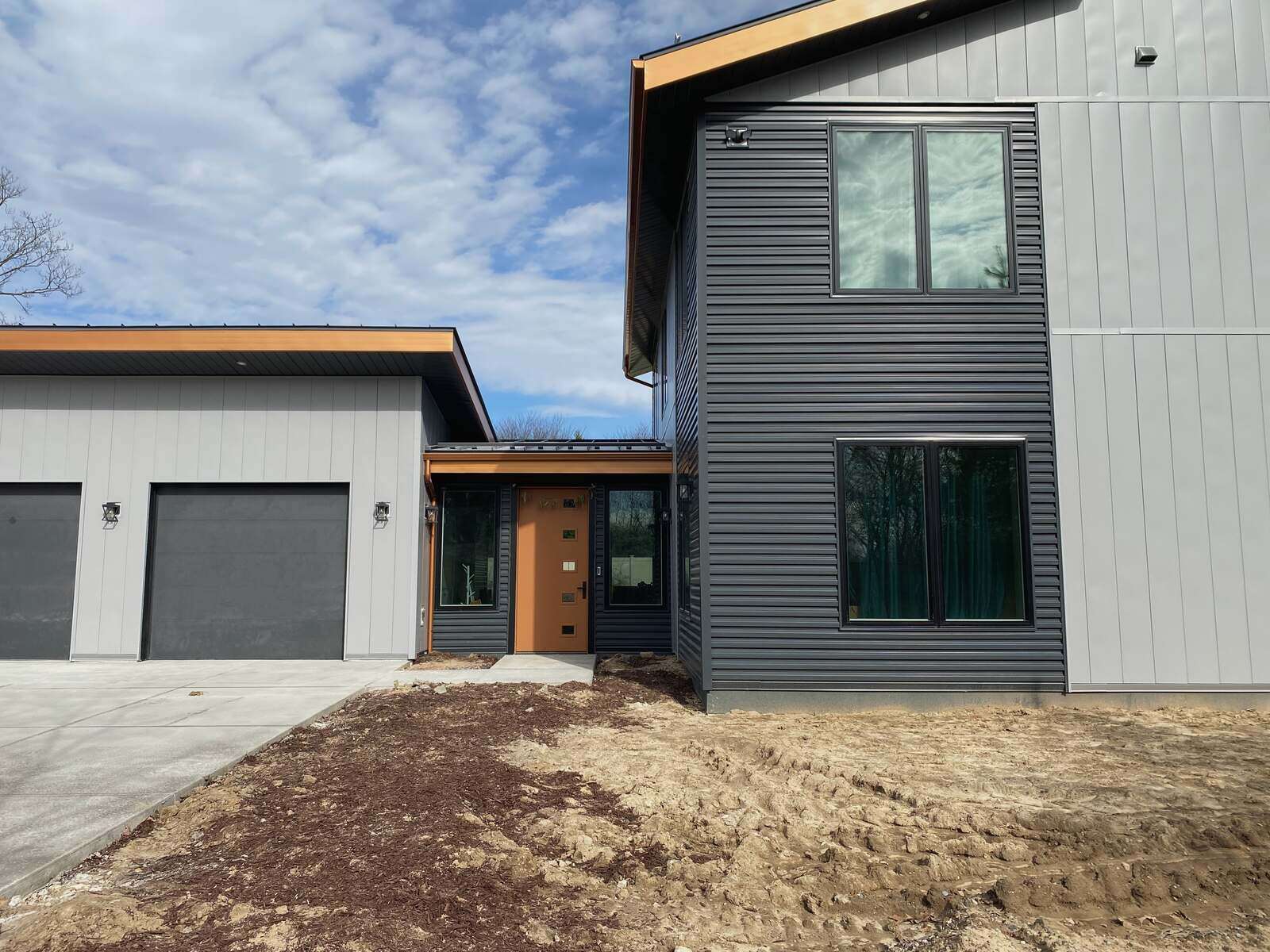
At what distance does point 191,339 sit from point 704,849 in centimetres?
822

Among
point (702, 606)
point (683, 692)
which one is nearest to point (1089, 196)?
point (702, 606)

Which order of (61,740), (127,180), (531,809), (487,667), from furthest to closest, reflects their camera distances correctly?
(127,180) → (487,667) → (61,740) → (531,809)

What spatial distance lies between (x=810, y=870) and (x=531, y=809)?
1.44 metres

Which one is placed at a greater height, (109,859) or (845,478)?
(845,478)

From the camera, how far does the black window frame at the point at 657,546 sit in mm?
10250

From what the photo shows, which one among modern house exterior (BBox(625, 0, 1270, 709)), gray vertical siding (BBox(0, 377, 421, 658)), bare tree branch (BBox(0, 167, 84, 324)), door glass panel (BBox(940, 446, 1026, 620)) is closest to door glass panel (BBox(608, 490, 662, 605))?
gray vertical siding (BBox(0, 377, 421, 658))

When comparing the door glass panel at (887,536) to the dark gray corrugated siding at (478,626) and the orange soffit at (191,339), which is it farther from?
the orange soffit at (191,339)

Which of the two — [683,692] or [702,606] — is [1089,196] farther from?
[683,692]

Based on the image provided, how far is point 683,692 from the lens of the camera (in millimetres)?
7281

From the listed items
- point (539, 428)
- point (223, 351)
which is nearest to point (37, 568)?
point (223, 351)

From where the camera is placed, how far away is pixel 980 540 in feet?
21.3

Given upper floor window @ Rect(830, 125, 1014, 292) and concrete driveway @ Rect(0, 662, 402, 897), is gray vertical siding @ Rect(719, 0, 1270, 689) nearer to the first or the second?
upper floor window @ Rect(830, 125, 1014, 292)

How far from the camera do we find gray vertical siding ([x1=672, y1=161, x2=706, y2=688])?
6.85 meters

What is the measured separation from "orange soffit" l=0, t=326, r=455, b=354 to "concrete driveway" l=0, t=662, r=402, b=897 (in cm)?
356
